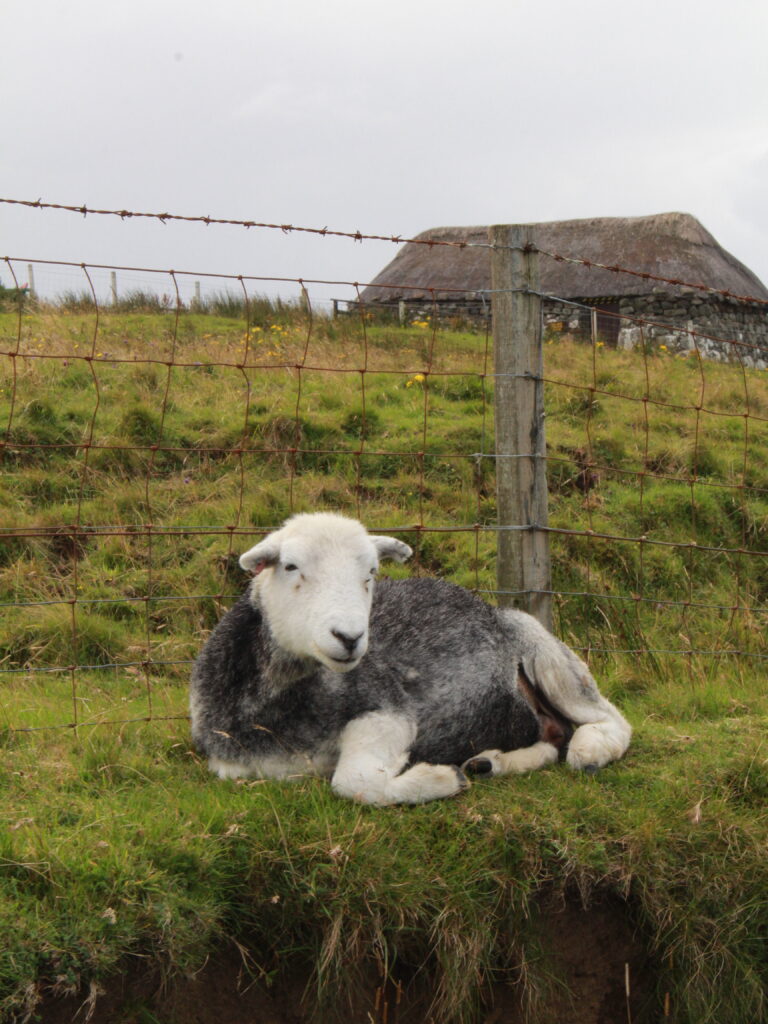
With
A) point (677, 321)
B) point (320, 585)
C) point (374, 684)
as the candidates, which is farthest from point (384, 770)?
point (677, 321)

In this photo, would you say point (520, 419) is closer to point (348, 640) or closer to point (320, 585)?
point (320, 585)

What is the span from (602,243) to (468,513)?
21.2 metres

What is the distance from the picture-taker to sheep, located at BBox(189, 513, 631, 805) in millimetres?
4055

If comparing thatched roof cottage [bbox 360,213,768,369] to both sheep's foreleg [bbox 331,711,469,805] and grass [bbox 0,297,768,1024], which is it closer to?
grass [bbox 0,297,768,1024]

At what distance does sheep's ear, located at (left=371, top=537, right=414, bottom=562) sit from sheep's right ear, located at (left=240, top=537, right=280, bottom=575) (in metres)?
0.42

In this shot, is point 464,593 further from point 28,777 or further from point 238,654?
point 28,777

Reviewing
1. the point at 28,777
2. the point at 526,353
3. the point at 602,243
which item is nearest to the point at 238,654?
the point at 28,777

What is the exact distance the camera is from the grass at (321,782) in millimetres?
3586

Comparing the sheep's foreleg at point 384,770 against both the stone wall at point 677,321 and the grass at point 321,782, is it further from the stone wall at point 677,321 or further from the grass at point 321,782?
the stone wall at point 677,321

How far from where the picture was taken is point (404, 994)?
375 centimetres

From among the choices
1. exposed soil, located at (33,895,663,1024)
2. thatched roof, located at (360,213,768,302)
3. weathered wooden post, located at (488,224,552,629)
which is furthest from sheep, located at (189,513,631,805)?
thatched roof, located at (360,213,768,302)

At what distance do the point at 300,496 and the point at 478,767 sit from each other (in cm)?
380

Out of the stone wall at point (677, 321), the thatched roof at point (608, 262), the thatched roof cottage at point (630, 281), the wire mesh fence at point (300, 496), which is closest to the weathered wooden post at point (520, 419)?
the wire mesh fence at point (300, 496)

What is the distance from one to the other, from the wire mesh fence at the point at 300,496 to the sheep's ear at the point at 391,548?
0.87 m
